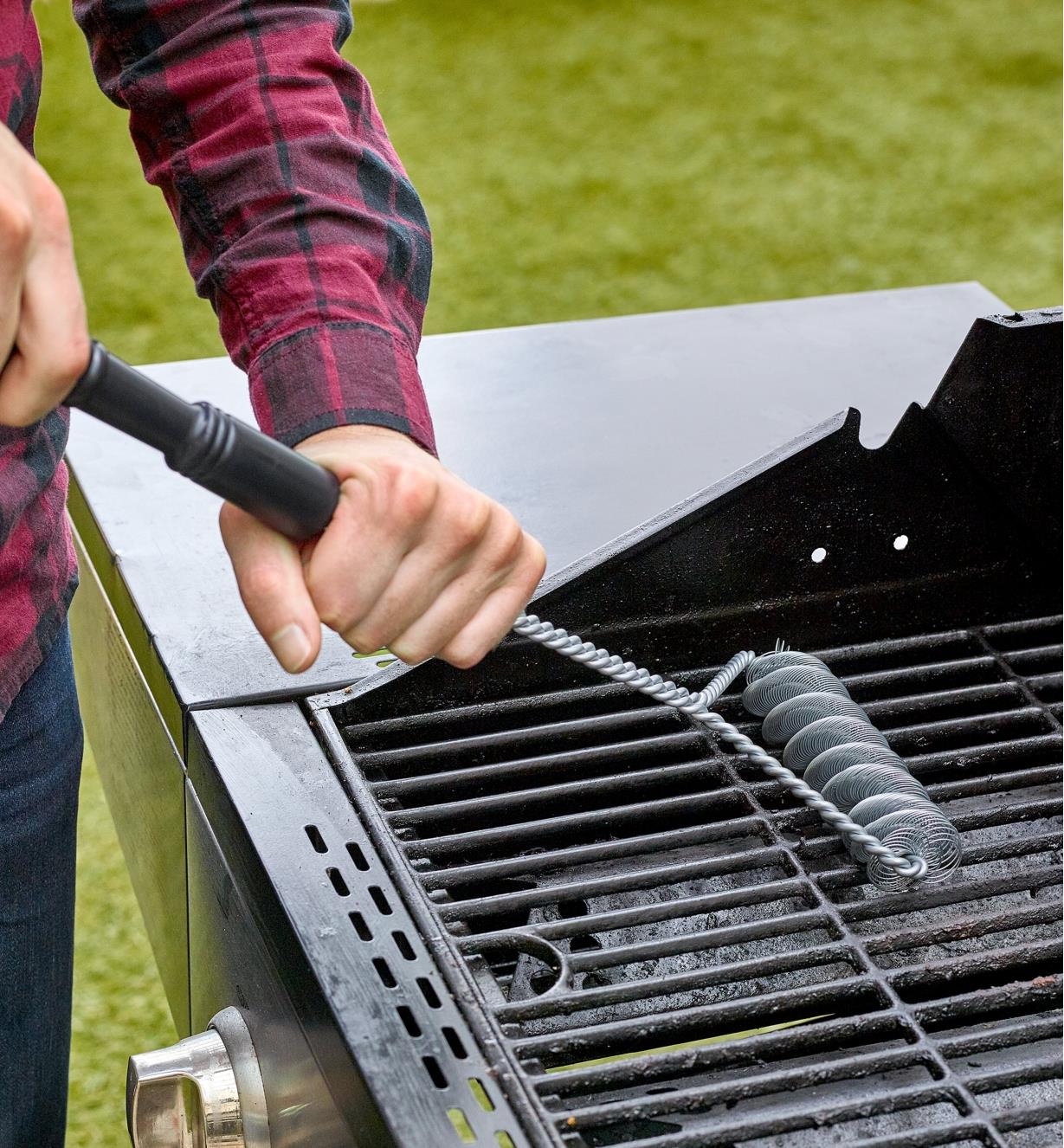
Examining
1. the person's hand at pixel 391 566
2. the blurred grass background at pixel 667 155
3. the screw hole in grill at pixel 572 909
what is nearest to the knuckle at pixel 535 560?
the person's hand at pixel 391 566

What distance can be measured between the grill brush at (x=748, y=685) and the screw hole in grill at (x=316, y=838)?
0.16 meters

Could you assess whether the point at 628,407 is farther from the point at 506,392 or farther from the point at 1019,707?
the point at 1019,707

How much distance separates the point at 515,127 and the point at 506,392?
116 inches

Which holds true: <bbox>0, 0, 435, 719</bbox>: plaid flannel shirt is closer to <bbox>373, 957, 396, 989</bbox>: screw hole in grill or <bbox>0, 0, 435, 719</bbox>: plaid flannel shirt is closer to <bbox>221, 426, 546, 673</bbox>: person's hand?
<bbox>221, 426, 546, 673</bbox>: person's hand

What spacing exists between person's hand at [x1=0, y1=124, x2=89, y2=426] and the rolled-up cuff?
218 mm

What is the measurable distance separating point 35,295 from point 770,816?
516 mm

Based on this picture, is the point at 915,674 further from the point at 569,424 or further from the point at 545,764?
the point at 569,424

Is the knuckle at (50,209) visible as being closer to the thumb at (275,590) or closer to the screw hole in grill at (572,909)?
the thumb at (275,590)

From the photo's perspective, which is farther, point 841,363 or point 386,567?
point 841,363

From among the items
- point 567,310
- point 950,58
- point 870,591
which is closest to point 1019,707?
point 870,591

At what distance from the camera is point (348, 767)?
0.86m

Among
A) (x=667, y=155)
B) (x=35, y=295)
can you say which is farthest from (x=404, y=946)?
(x=667, y=155)

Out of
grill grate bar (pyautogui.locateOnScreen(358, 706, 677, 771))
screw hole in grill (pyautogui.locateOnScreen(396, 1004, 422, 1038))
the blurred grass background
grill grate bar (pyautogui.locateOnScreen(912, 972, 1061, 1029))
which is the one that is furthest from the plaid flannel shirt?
the blurred grass background

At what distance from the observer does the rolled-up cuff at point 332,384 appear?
30.7 inches
